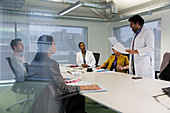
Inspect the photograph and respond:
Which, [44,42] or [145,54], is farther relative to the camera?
[145,54]

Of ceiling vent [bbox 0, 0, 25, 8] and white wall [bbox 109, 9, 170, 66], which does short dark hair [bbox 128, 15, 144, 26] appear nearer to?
ceiling vent [bbox 0, 0, 25, 8]

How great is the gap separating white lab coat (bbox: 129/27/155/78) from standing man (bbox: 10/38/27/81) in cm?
181

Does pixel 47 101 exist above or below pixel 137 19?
below

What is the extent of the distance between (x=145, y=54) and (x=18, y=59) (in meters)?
1.93

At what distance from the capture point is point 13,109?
1074 millimetres

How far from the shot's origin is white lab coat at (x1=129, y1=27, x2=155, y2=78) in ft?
7.77

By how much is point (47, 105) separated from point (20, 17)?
0.58 metres

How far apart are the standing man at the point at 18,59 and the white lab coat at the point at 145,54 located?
5.92 ft

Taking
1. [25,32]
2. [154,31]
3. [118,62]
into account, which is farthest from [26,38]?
[154,31]

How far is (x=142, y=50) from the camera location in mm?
2361

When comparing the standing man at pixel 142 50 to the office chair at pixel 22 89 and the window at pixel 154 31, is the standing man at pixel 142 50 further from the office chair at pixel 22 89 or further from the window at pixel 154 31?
the window at pixel 154 31

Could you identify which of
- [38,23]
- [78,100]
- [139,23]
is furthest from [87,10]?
[38,23]

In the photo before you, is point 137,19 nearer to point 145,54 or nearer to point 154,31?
point 145,54

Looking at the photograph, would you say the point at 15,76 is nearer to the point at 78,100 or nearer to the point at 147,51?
the point at 78,100
